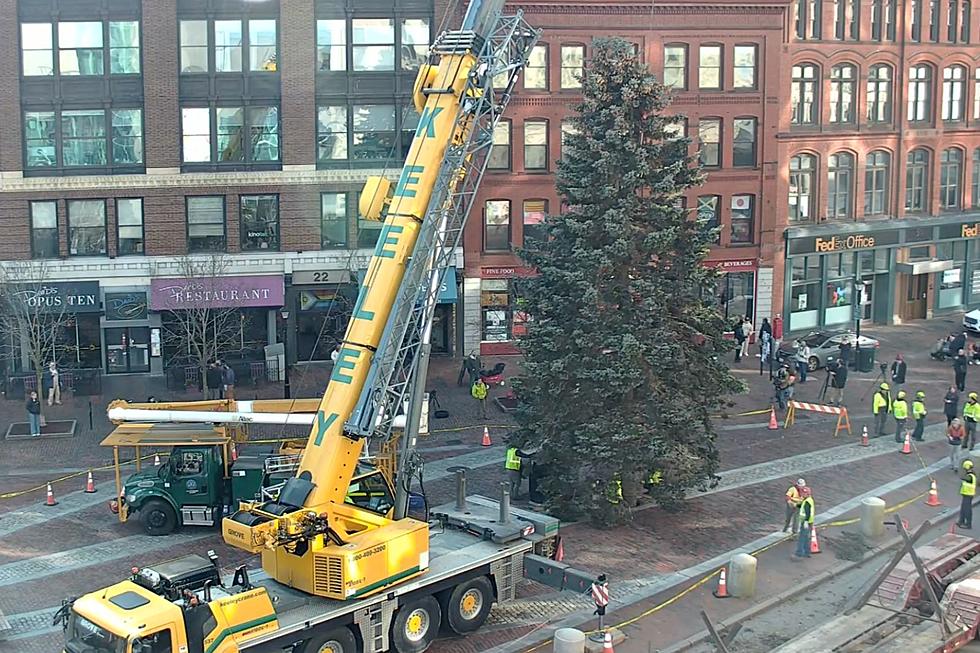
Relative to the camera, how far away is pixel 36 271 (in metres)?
39.1

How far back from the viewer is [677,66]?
45812mm

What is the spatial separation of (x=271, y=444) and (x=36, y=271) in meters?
14.2

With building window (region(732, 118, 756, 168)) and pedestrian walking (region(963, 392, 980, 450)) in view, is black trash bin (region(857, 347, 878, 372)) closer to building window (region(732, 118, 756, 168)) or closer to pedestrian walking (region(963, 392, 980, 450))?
building window (region(732, 118, 756, 168))

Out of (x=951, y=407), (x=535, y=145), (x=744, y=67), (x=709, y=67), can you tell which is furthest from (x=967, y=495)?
(x=744, y=67)

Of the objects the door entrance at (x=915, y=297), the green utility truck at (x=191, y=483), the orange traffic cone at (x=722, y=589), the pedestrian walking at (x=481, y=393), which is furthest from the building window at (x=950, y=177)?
the green utility truck at (x=191, y=483)

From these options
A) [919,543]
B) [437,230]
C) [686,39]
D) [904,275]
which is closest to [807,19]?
[686,39]

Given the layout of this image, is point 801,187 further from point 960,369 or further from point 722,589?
point 722,589

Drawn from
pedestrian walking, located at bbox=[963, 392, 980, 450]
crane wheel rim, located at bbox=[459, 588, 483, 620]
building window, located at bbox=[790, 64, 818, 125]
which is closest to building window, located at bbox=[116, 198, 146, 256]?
crane wheel rim, located at bbox=[459, 588, 483, 620]

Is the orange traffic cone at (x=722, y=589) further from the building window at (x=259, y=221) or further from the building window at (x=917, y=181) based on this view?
the building window at (x=917, y=181)

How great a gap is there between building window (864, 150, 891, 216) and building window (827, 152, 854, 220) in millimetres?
911

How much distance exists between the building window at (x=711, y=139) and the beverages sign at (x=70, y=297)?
77.2 feet

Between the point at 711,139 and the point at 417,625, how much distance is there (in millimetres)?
31878

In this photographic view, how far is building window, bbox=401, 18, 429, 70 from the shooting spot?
139 ft

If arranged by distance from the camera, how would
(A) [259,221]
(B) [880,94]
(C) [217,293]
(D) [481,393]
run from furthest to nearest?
1. (B) [880,94]
2. (A) [259,221]
3. (C) [217,293]
4. (D) [481,393]
